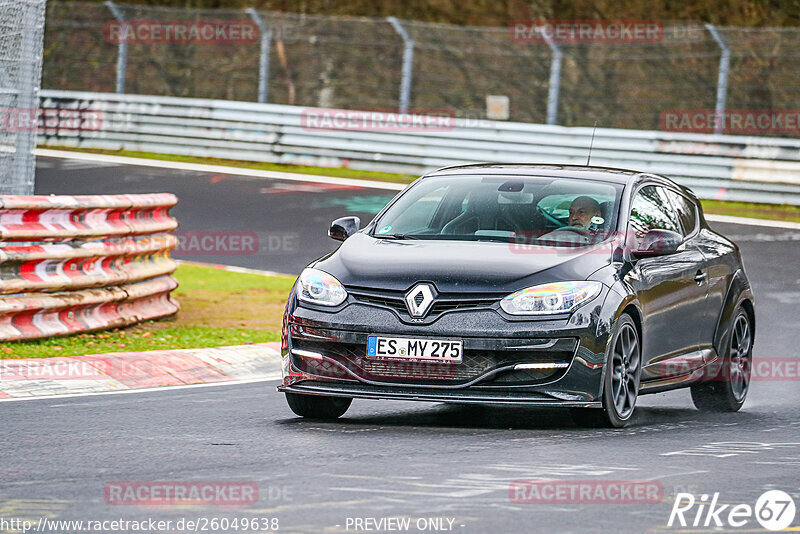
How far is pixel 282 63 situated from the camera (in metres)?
33.7

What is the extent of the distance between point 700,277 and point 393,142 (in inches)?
666

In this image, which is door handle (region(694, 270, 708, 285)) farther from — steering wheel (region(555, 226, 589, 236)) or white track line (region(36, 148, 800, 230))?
white track line (region(36, 148, 800, 230))

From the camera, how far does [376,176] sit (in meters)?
26.8

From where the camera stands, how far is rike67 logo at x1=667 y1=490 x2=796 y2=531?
6.34 m

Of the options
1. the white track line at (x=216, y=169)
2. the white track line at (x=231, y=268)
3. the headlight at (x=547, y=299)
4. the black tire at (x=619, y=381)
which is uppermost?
the headlight at (x=547, y=299)

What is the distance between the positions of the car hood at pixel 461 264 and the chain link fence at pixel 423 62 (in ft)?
53.9

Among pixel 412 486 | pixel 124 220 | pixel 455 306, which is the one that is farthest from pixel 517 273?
pixel 124 220

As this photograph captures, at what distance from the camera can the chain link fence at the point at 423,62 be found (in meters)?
27.3

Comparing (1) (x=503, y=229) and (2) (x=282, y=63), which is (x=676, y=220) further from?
(2) (x=282, y=63)

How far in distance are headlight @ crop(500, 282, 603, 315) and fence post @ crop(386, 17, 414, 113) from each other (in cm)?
1910

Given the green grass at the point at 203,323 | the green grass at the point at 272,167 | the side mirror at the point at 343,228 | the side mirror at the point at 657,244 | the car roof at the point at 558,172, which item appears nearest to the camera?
the side mirror at the point at 657,244

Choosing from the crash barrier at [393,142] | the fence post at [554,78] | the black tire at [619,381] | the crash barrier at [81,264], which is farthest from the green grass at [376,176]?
the black tire at [619,381]

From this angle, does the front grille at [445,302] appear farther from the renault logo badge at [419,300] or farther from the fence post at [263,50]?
the fence post at [263,50]

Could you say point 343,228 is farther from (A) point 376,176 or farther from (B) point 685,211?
(A) point 376,176
